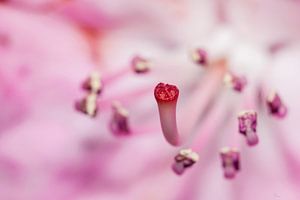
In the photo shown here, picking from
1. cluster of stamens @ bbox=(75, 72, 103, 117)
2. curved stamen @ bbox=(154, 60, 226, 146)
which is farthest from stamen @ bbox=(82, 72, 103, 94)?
curved stamen @ bbox=(154, 60, 226, 146)

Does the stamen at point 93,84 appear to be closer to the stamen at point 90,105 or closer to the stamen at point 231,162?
the stamen at point 90,105

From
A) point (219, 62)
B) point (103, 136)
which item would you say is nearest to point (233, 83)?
point (219, 62)

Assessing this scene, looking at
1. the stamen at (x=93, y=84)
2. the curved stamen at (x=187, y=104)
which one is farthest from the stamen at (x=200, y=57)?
the stamen at (x=93, y=84)

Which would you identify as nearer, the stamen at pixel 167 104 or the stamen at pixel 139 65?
the stamen at pixel 167 104

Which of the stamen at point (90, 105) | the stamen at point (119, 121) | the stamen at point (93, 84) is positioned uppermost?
the stamen at point (93, 84)

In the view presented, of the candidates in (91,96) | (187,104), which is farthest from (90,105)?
(187,104)

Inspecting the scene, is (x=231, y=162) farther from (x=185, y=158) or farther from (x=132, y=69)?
(x=132, y=69)

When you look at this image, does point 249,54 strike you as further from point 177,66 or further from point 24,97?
point 24,97
